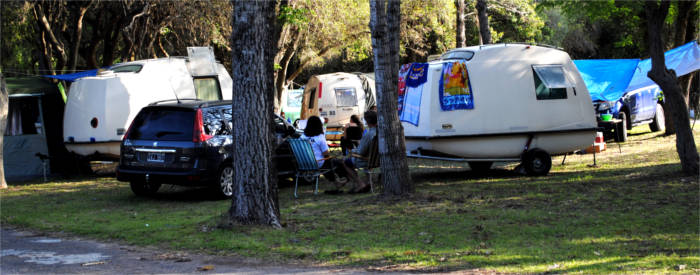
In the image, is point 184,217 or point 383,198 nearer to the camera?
point 184,217

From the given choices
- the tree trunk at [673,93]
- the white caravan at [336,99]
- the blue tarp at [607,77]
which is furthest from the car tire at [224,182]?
the white caravan at [336,99]

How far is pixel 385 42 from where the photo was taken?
1046cm

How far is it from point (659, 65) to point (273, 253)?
293 inches

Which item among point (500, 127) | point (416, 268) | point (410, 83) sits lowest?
point (416, 268)

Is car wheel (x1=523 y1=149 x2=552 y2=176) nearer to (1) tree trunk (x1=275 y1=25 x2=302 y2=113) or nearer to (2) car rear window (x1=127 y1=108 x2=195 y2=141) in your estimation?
(2) car rear window (x1=127 y1=108 x2=195 y2=141)

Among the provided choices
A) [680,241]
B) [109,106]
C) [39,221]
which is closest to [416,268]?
[680,241]

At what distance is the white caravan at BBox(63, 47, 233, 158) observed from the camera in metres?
15.2

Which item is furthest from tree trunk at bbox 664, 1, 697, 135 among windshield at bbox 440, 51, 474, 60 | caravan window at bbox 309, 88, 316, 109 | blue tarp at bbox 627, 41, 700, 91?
caravan window at bbox 309, 88, 316, 109

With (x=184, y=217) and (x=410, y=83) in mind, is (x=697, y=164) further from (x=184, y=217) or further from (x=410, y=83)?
(x=184, y=217)

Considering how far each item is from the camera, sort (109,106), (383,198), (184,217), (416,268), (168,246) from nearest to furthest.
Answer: (416,268) → (168,246) → (184,217) → (383,198) → (109,106)

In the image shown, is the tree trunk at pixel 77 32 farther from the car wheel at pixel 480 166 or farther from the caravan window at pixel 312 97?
the car wheel at pixel 480 166

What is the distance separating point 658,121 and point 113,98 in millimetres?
16839

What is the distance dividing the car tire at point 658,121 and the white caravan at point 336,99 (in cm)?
939

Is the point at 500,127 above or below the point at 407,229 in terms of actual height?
above
